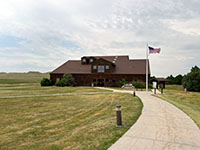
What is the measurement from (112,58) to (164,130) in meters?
38.5

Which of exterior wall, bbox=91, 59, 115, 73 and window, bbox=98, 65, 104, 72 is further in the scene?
window, bbox=98, 65, 104, 72

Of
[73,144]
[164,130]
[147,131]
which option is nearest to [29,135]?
[73,144]

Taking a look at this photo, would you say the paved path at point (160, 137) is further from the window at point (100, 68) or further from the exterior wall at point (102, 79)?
the window at point (100, 68)

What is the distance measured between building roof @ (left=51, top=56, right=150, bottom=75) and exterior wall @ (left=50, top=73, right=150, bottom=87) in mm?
1044

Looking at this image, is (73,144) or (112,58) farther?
Answer: (112,58)

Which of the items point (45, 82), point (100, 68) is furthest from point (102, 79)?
point (45, 82)

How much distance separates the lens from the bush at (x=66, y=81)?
37.3 meters

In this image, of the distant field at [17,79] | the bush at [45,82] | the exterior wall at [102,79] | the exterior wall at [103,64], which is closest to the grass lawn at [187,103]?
the exterior wall at [102,79]

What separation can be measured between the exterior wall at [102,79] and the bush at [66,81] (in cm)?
184

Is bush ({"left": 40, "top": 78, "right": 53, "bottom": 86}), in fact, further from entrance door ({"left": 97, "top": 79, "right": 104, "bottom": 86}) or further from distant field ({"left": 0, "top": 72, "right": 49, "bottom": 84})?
distant field ({"left": 0, "top": 72, "right": 49, "bottom": 84})

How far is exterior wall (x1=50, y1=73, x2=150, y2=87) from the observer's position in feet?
120

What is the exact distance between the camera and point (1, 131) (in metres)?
8.04

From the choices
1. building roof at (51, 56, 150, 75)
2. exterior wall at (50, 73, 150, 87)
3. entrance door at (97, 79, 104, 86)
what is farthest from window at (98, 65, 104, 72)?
building roof at (51, 56, 150, 75)

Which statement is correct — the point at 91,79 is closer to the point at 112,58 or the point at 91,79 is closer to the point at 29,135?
the point at 112,58
